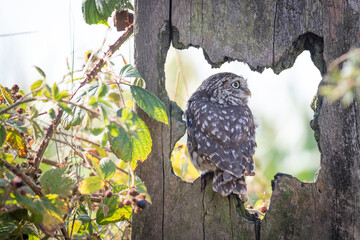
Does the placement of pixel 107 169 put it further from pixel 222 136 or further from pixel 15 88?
pixel 222 136

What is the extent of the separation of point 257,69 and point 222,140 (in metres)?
0.61

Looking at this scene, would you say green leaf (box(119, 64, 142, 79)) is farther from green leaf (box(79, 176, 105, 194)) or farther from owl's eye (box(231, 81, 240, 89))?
owl's eye (box(231, 81, 240, 89))

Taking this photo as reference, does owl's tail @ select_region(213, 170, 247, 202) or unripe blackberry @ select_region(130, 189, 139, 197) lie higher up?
unripe blackberry @ select_region(130, 189, 139, 197)

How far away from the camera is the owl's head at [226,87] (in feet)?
15.0

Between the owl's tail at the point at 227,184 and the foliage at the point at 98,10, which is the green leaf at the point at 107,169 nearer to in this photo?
the owl's tail at the point at 227,184

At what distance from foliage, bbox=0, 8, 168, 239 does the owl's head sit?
1062 mm

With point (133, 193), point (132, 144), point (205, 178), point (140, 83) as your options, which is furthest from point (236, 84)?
point (133, 193)

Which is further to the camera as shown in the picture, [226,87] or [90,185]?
[226,87]

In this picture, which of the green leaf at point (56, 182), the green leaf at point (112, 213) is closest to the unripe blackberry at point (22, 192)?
the green leaf at point (56, 182)

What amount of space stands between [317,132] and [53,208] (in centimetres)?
195

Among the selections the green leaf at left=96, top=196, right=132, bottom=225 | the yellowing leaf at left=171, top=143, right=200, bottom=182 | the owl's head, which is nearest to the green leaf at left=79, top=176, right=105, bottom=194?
the green leaf at left=96, top=196, right=132, bottom=225

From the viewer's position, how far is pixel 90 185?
9.16 feet

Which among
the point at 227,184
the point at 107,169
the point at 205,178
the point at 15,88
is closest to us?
the point at 107,169

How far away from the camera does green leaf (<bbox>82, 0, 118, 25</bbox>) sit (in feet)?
11.5
